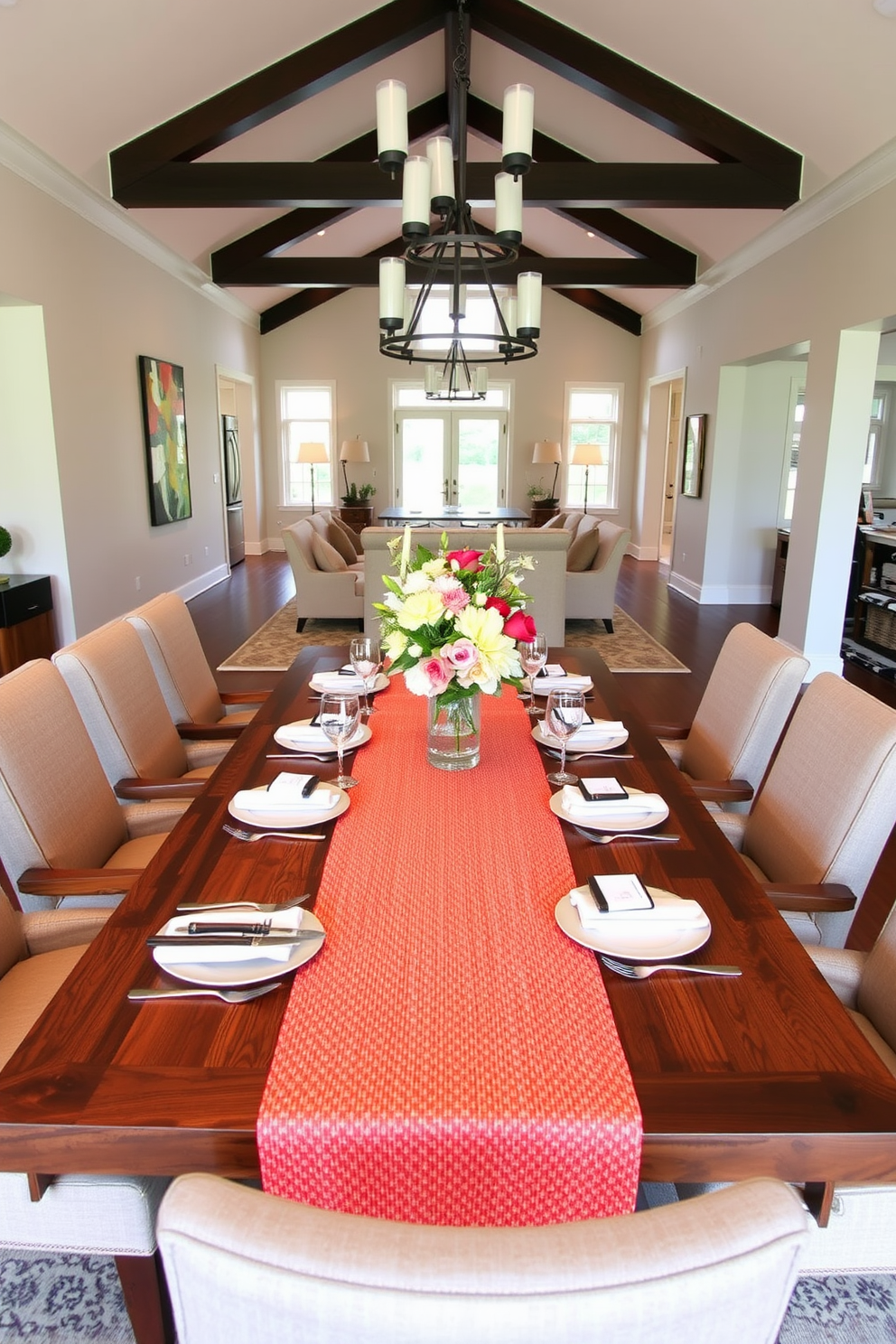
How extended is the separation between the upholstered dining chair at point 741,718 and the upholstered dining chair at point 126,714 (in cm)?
131

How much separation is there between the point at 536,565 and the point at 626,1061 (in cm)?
490

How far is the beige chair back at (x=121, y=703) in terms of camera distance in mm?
2137

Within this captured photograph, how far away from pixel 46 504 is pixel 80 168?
1.98 m

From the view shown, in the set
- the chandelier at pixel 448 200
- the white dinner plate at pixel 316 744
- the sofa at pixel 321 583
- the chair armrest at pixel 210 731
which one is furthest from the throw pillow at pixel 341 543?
the white dinner plate at pixel 316 744

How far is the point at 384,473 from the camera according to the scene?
11375 mm

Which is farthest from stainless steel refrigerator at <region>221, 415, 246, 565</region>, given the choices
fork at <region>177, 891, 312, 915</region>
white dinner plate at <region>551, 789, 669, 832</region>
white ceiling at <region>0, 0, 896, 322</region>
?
fork at <region>177, 891, 312, 915</region>

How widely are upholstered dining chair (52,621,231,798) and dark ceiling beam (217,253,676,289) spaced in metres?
6.61

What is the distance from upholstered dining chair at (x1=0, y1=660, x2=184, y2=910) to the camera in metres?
1.66

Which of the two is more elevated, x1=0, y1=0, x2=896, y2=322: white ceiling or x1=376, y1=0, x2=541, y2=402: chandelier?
x1=0, y1=0, x2=896, y2=322: white ceiling

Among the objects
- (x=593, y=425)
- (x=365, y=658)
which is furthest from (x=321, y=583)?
(x=593, y=425)

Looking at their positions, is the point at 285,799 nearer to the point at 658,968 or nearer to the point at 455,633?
the point at 455,633

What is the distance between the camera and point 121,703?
2.23 metres

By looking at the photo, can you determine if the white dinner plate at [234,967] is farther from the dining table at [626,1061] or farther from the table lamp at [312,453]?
the table lamp at [312,453]

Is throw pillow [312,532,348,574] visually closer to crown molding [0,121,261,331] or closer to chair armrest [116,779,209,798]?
crown molding [0,121,261,331]
